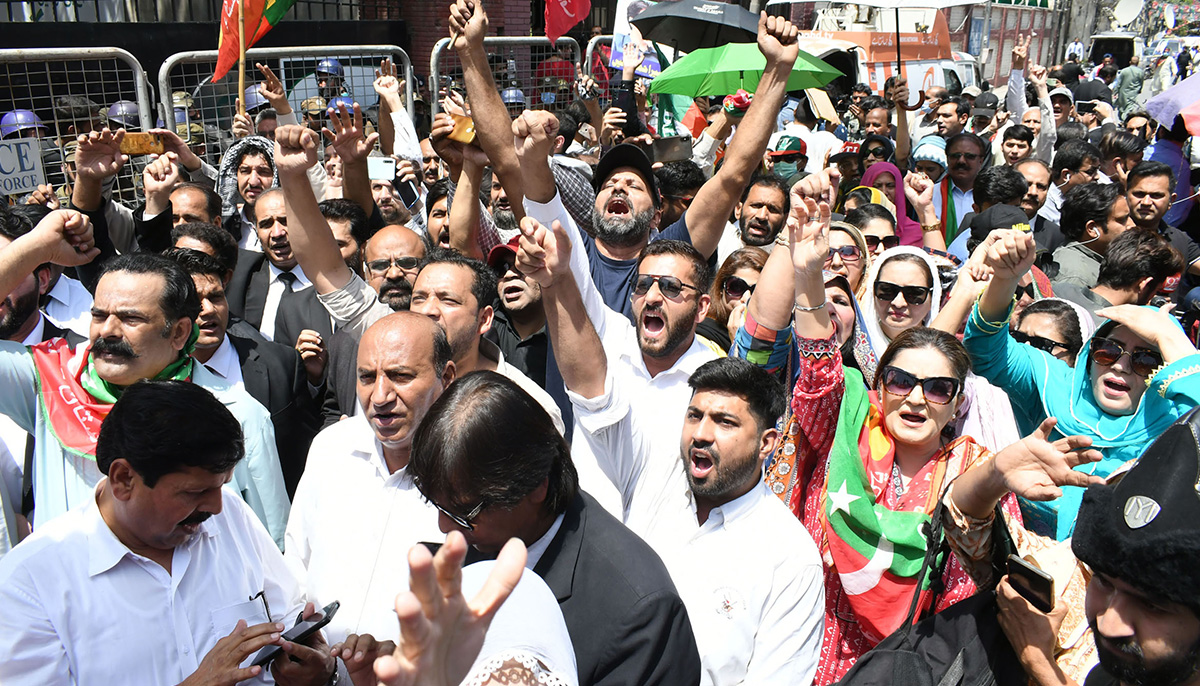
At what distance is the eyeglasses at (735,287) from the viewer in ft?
12.9

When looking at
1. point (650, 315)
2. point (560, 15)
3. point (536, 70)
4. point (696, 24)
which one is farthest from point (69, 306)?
point (696, 24)

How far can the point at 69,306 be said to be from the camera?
350 centimetres

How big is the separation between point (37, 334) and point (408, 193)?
3.59 metres

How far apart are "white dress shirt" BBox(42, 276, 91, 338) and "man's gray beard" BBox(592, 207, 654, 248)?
2167 mm

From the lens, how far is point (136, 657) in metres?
2.02

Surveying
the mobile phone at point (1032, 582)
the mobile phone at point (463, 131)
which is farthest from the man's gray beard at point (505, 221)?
the mobile phone at point (1032, 582)

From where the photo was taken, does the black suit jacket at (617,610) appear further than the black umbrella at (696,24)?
No

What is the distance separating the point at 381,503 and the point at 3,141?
3687 millimetres

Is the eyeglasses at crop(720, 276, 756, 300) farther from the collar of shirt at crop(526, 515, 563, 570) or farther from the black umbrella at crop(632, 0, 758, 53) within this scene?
the black umbrella at crop(632, 0, 758, 53)

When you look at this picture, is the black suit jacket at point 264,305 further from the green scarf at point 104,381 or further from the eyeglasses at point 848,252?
the eyeglasses at point 848,252

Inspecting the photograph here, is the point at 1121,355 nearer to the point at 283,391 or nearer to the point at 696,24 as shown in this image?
the point at 283,391

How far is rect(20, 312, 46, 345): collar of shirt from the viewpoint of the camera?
3.18 m

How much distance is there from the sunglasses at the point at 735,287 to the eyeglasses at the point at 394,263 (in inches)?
55.3

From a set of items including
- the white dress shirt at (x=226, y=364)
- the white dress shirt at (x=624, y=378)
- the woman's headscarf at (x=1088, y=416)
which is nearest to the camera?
the white dress shirt at (x=624, y=378)
